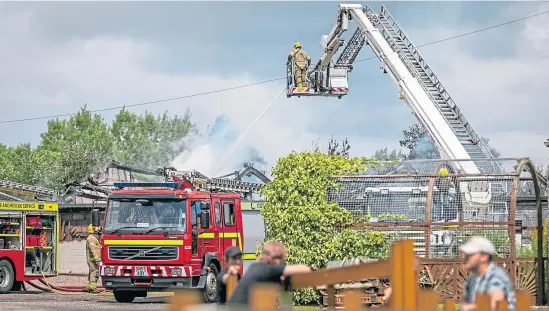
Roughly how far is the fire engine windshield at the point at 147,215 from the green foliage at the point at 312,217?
2.50 metres

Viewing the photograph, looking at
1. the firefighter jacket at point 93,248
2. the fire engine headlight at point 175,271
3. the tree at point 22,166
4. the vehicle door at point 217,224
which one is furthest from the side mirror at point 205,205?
the tree at point 22,166

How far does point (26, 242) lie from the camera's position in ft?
90.7

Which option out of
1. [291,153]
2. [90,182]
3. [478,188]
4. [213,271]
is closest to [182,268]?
[213,271]

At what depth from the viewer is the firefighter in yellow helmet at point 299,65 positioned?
34.3 metres

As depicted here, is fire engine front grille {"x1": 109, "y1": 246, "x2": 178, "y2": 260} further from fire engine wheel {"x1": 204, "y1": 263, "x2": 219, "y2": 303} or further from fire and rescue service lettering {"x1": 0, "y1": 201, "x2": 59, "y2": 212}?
fire and rescue service lettering {"x1": 0, "y1": 201, "x2": 59, "y2": 212}

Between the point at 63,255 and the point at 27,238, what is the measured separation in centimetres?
874

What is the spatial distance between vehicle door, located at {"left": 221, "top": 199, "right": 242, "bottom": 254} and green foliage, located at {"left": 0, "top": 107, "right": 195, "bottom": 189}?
4783 centimetres

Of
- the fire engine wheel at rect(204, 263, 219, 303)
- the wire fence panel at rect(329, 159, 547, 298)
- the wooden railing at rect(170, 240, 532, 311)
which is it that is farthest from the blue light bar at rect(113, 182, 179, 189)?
the wooden railing at rect(170, 240, 532, 311)

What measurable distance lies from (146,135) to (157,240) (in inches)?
2929

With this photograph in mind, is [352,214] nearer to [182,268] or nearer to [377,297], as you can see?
[377,297]

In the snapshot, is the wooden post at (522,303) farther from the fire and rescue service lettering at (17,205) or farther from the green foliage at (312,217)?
the fire and rescue service lettering at (17,205)

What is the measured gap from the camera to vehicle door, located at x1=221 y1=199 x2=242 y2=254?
79.0 feet

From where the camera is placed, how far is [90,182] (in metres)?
34.5

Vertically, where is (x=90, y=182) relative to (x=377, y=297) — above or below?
above
